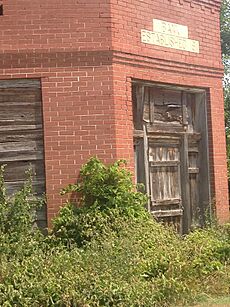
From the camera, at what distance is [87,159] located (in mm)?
10594

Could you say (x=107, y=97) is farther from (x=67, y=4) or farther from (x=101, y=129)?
(x=67, y=4)

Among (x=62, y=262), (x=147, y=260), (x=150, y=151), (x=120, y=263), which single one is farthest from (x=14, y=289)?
(x=150, y=151)

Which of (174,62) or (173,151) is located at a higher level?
(174,62)

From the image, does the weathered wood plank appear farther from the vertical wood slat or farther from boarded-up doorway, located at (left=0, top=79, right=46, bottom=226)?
the vertical wood slat

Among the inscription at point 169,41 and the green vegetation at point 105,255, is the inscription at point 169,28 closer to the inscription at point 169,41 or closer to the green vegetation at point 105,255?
the inscription at point 169,41

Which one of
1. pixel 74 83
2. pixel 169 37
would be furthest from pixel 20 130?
pixel 169 37

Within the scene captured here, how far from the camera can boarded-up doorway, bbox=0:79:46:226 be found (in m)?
10.6

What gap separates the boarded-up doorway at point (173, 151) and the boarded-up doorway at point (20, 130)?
179 cm

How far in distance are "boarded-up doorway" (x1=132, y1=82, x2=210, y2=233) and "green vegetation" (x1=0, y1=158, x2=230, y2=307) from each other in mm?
1168

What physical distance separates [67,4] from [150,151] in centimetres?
292

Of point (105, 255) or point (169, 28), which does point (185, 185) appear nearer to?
point (169, 28)

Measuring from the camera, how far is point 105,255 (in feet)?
27.7

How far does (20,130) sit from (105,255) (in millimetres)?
3018

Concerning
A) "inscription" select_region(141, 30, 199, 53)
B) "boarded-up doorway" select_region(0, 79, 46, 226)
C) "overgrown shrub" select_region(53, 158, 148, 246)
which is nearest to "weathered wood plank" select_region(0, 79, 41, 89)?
"boarded-up doorway" select_region(0, 79, 46, 226)
